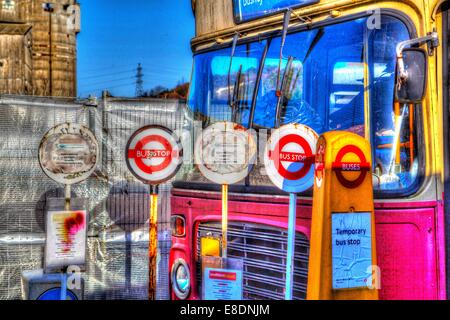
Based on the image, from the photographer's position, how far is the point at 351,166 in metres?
3.16

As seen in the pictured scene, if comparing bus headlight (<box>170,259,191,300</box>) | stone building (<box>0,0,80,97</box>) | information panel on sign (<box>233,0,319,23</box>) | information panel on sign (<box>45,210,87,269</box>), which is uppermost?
stone building (<box>0,0,80,97</box>)

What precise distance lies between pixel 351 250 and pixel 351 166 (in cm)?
44

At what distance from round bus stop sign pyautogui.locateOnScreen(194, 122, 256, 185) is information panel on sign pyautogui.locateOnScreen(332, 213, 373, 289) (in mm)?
834

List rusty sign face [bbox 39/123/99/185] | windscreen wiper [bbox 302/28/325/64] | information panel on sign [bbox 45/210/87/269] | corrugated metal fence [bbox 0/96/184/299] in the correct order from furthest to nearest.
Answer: corrugated metal fence [bbox 0/96/184/299] → rusty sign face [bbox 39/123/99/185] → information panel on sign [bbox 45/210/87/269] → windscreen wiper [bbox 302/28/325/64]

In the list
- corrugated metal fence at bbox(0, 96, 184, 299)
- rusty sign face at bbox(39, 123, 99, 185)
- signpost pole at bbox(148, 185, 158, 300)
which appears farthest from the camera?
corrugated metal fence at bbox(0, 96, 184, 299)

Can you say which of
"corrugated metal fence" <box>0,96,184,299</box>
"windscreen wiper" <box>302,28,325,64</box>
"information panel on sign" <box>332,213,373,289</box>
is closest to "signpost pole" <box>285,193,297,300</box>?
"information panel on sign" <box>332,213,373,289</box>

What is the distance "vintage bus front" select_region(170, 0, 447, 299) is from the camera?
3.16 meters

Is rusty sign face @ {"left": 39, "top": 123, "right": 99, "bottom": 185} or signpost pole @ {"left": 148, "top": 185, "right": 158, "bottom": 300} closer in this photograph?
rusty sign face @ {"left": 39, "top": 123, "right": 99, "bottom": 185}

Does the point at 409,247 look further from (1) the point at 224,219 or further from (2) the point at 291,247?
(1) the point at 224,219

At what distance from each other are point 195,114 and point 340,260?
1.55 meters

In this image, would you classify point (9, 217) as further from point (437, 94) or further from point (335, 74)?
point (437, 94)

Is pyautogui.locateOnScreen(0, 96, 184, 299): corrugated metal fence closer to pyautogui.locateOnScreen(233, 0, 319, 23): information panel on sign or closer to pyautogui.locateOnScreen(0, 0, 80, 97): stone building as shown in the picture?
pyautogui.locateOnScreen(233, 0, 319, 23): information panel on sign

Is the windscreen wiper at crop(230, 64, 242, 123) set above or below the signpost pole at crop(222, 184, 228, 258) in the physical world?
above

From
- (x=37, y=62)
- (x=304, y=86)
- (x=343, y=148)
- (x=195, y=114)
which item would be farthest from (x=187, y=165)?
(x=37, y=62)
